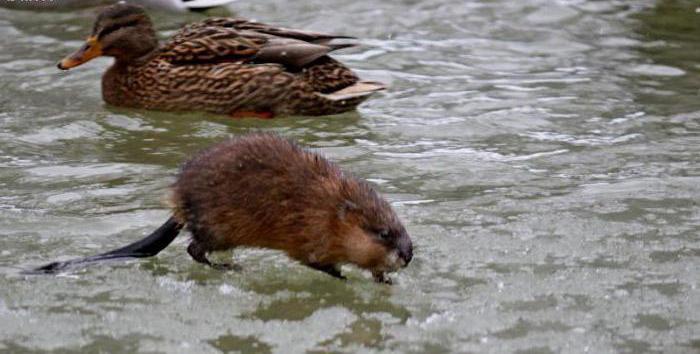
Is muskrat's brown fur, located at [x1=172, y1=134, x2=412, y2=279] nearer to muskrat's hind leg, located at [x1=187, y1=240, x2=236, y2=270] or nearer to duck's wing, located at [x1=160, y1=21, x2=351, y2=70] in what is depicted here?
muskrat's hind leg, located at [x1=187, y1=240, x2=236, y2=270]

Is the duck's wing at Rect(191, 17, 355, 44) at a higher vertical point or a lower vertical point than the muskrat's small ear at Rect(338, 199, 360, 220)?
lower

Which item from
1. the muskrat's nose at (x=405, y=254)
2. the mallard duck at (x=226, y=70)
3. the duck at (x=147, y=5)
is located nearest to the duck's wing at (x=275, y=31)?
the mallard duck at (x=226, y=70)

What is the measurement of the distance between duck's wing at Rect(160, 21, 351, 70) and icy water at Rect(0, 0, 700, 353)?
0.49 m

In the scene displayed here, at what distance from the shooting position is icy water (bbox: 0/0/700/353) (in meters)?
5.59

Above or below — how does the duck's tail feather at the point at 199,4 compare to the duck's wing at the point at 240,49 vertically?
below

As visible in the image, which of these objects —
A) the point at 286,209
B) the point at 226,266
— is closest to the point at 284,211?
the point at 286,209

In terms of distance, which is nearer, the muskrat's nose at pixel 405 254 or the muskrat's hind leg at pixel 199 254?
the muskrat's nose at pixel 405 254

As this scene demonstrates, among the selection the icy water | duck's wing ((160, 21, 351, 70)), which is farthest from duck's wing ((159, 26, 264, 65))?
the icy water

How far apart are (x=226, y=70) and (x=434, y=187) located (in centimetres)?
290

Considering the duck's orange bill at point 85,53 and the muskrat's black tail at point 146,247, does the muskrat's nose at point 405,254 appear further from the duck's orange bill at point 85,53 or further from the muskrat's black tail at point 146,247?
the duck's orange bill at point 85,53

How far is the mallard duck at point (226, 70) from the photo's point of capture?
1012 centimetres

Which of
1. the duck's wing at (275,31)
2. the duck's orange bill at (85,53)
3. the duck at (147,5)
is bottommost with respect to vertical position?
the duck at (147,5)

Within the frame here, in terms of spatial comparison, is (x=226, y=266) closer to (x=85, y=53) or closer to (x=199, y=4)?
(x=85, y=53)

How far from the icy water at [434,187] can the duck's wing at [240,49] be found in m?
0.49
